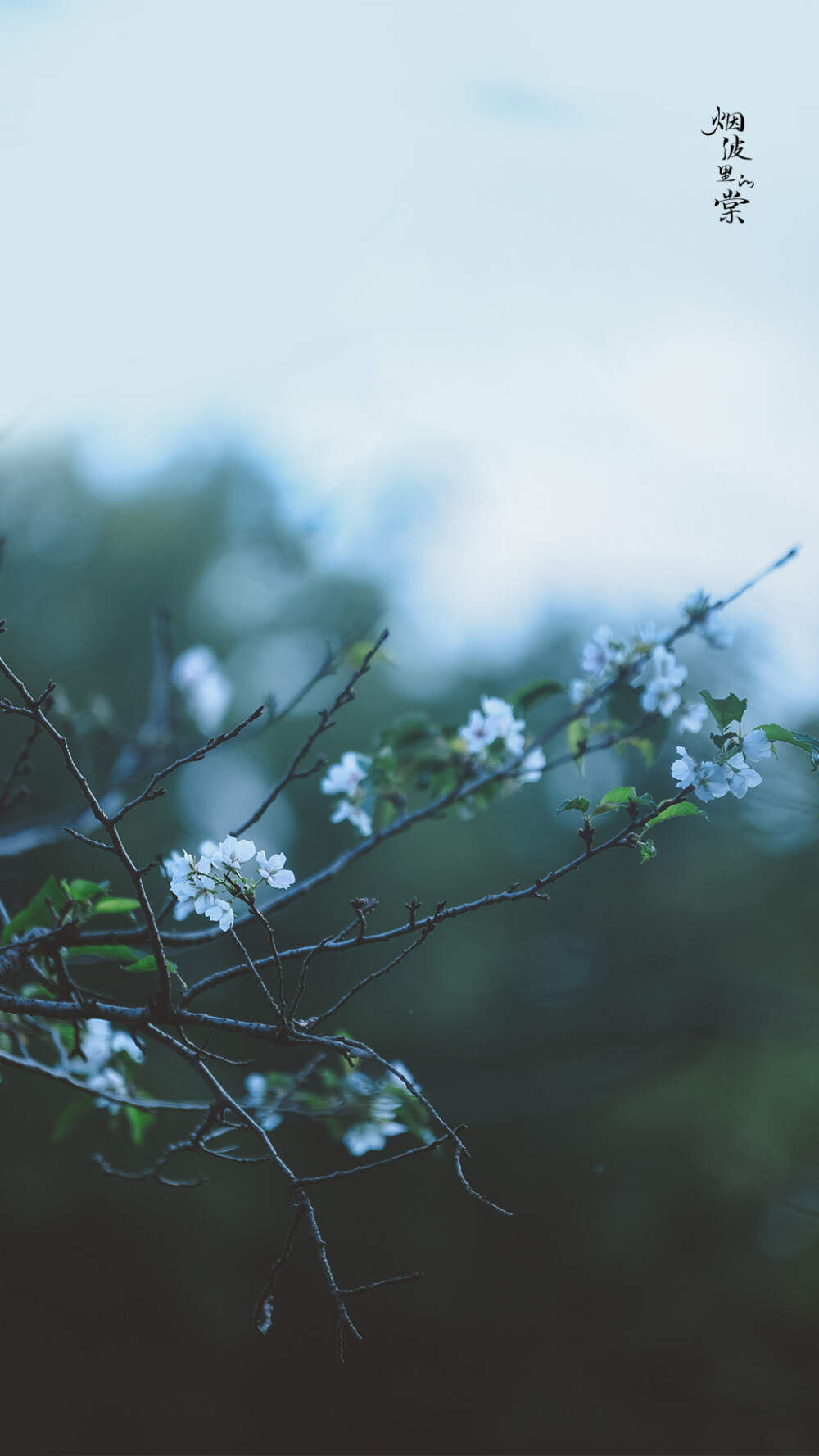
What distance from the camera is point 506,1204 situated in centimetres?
443

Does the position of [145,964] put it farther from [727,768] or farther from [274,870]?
[727,768]

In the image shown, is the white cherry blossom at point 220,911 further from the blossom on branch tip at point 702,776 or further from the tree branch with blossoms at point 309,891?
the blossom on branch tip at point 702,776

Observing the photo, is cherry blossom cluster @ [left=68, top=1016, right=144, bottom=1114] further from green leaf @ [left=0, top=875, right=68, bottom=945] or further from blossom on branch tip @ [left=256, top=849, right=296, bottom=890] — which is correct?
blossom on branch tip @ [left=256, top=849, right=296, bottom=890]

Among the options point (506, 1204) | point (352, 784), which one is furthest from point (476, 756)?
point (506, 1204)

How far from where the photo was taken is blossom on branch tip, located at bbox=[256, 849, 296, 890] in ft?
2.68

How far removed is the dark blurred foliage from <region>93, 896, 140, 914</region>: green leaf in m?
2.72

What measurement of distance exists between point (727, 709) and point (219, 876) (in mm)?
487

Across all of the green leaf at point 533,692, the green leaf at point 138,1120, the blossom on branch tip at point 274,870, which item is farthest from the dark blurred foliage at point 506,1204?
the blossom on branch tip at point 274,870

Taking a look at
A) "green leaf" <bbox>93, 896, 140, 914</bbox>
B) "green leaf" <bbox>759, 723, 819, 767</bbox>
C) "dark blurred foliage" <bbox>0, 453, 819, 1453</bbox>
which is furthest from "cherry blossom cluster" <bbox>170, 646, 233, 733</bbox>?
"dark blurred foliage" <bbox>0, 453, 819, 1453</bbox>

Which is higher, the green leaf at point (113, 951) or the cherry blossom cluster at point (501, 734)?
the cherry blossom cluster at point (501, 734)

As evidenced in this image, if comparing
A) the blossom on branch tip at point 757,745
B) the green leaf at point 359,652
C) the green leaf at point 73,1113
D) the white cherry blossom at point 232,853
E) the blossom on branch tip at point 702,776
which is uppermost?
the green leaf at point 359,652

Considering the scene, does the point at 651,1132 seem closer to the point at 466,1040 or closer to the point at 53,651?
the point at 466,1040

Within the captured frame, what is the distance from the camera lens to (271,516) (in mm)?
1532

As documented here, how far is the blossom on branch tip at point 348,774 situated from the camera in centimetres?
116
